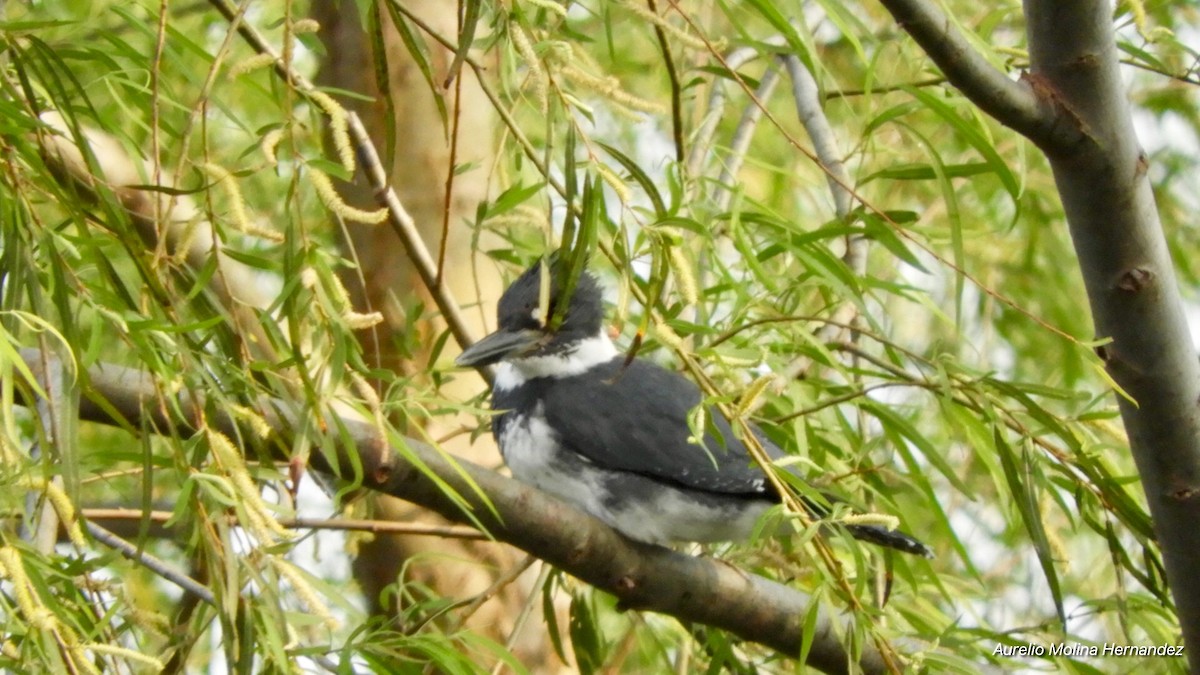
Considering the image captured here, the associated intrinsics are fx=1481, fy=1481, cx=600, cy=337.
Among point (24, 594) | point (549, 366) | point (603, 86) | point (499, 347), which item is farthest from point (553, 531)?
point (549, 366)

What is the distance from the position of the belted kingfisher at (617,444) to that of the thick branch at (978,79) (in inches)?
28.8

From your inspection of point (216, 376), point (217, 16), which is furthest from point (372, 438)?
point (217, 16)

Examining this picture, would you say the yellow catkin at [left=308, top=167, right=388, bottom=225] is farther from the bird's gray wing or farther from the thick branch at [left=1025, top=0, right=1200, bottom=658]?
the bird's gray wing

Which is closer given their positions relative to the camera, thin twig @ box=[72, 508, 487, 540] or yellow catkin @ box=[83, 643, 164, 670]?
yellow catkin @ box=[83, 643, 164, 670]

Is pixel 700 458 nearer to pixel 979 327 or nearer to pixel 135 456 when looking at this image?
pixel 135 456

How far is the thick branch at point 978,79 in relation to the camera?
1481 millimetres

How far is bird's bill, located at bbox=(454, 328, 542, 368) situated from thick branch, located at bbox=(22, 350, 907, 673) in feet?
1.51

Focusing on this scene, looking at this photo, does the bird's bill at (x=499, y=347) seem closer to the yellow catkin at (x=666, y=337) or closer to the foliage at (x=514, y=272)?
the foliage at (x=514, y=272)

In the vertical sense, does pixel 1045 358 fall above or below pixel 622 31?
below

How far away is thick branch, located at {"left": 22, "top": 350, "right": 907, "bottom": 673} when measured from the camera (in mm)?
1382

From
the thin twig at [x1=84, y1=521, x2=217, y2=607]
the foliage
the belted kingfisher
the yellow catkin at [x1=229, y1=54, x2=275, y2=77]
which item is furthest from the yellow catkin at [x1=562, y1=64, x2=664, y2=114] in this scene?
the belted kingfisher

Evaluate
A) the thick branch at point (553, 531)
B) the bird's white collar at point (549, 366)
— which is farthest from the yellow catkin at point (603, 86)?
the bird's white collar at point (549, 366)

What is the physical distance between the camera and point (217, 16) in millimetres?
A: 3061

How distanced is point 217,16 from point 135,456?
165cm
